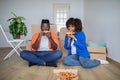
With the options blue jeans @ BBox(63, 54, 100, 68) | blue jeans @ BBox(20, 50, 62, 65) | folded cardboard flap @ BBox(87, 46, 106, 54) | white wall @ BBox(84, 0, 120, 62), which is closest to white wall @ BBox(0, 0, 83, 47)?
white wall @ BBox(84, 0, 120, 62)

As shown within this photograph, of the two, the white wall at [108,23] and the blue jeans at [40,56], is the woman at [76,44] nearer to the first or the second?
the blue jeans at [40,56]

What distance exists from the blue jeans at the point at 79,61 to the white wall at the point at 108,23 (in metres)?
0.49

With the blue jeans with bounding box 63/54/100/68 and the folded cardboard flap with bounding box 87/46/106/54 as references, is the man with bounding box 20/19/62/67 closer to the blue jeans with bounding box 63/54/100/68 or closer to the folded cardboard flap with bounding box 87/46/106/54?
the blue jeans with bounding box 63/54/100/68

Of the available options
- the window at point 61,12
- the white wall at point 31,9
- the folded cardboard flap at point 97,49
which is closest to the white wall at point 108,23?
the folded cardboard flap at point 97,49

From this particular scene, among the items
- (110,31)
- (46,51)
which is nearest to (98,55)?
(110,31)

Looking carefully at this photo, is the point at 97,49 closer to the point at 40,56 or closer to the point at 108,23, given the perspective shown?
the point at 108,23

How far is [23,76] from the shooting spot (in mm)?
2844

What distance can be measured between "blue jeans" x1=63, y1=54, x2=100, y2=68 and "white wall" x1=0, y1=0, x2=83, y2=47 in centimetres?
356

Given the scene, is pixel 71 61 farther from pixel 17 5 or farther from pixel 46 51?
pixel 17 5

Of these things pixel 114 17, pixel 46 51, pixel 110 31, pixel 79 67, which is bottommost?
pixel 79 67

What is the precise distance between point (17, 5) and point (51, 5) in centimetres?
120

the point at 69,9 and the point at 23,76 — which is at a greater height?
the point at 69,9

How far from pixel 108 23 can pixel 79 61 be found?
112cm

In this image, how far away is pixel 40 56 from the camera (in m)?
3.77
